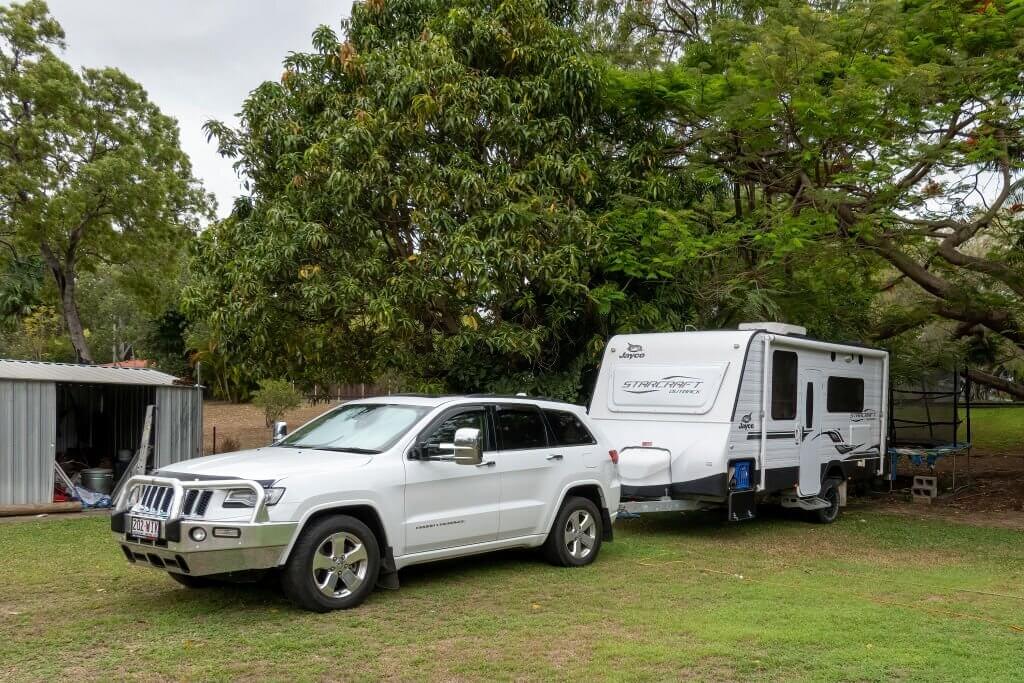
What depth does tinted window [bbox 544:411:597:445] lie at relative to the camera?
29.4 ft

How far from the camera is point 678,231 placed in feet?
43.0

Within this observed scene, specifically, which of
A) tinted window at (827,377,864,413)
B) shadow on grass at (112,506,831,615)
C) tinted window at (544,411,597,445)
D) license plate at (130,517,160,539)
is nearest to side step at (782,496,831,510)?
shadow on grass at (112,506,831,615)

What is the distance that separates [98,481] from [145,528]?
29.2ft

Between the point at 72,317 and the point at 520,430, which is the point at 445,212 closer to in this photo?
the point at 520,430

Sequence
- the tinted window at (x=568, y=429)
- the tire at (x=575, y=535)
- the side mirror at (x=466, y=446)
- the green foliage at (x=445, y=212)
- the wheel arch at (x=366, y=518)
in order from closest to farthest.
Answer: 1. the wheel arch at (x=366, y=518)
2. the side mirror at (x=466, y=446)
3. the tire at (x=575, y=535)
4. the tinted window at (x=568, y=429)
5. the green foliage at (x=445, y=212)

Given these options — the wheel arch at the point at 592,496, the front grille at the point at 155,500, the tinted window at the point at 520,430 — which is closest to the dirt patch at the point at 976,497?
the wheel arch at the point at 592,496

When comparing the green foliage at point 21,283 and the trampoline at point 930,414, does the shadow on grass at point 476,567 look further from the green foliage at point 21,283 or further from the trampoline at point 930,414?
the green foliage at point 21,283

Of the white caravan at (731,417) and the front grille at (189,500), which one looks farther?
the white caravan at (731,417)

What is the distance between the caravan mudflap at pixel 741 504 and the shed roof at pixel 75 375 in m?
9.32

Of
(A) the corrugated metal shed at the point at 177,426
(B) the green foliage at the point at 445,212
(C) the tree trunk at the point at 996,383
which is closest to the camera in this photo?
(B) the green foliage at the point at 445,212

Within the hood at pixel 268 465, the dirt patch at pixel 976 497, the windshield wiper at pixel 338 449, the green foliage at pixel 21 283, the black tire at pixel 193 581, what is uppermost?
the green foliage at pixel 21 283

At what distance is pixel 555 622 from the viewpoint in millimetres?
6734

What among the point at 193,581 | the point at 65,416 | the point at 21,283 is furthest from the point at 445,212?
the point at 21,283

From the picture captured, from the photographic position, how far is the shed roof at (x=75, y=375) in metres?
13.3
